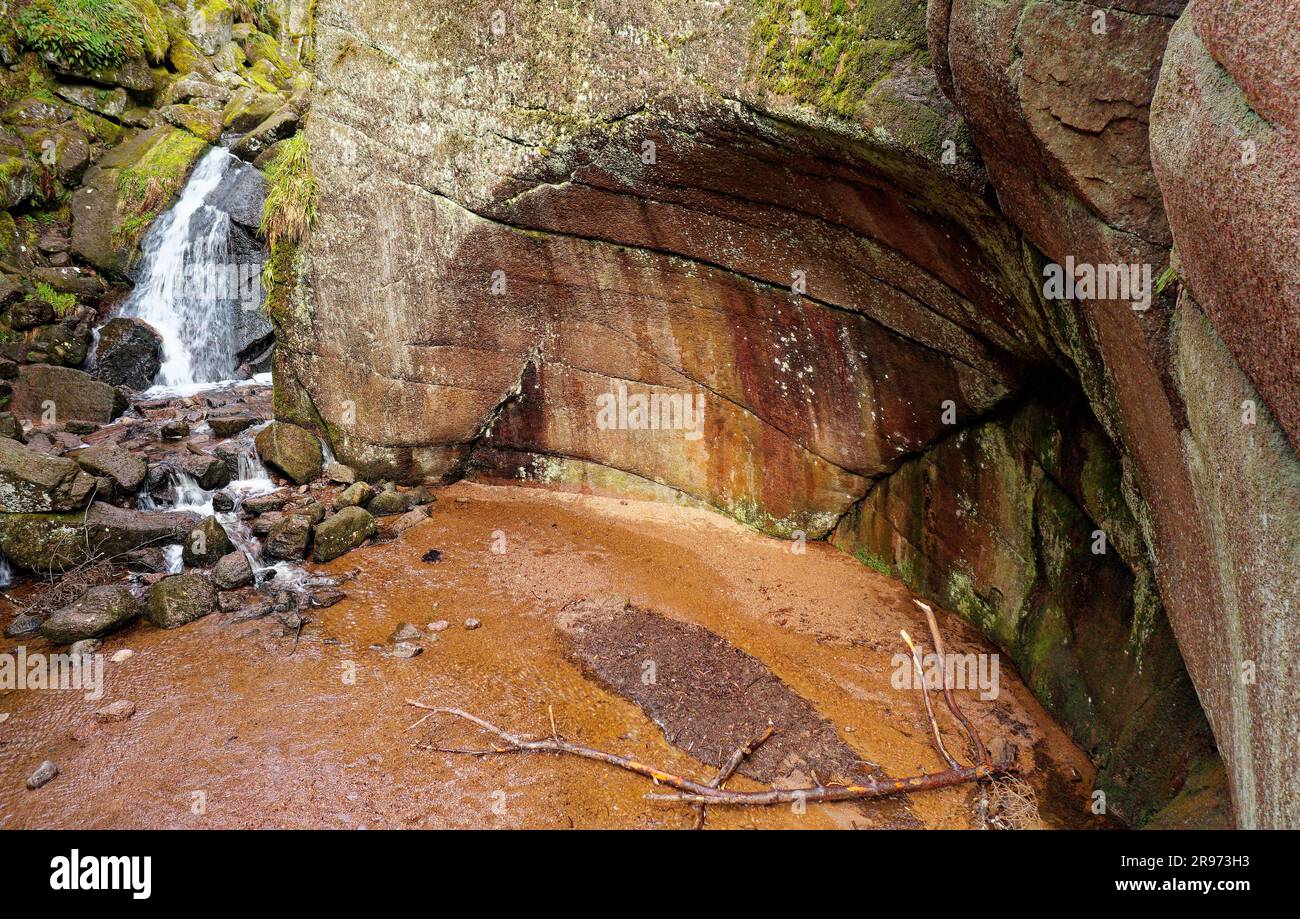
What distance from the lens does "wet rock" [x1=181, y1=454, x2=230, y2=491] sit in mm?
9273

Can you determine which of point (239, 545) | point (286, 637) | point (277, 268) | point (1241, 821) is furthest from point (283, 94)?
point (1241, 821)

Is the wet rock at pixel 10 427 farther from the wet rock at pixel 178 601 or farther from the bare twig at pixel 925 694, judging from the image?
the bare twig at pixel 925 694

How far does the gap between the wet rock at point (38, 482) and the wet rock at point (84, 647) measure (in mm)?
1907

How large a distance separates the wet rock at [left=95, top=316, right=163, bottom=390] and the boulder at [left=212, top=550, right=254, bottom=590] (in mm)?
6760

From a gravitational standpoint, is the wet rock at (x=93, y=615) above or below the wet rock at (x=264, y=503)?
below

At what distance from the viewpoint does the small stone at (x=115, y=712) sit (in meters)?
5.76

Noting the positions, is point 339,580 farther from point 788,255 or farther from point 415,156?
point 788,255

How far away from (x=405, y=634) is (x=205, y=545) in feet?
9.40

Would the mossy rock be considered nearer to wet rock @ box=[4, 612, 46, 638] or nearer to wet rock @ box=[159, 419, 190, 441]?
wet rock @ box=[159, 419, 190, 441]

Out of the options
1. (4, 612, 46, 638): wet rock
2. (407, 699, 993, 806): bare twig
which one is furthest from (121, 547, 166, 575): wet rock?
(407, 699, 993, 806): bare twig

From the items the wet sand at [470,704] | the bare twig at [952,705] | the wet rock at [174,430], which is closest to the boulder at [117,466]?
the wet rock at [174,430]

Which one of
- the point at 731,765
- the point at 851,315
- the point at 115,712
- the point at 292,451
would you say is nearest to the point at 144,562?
the point at 292,451

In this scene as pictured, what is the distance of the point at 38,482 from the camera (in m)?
7.68

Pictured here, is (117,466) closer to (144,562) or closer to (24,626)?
(144,562)
